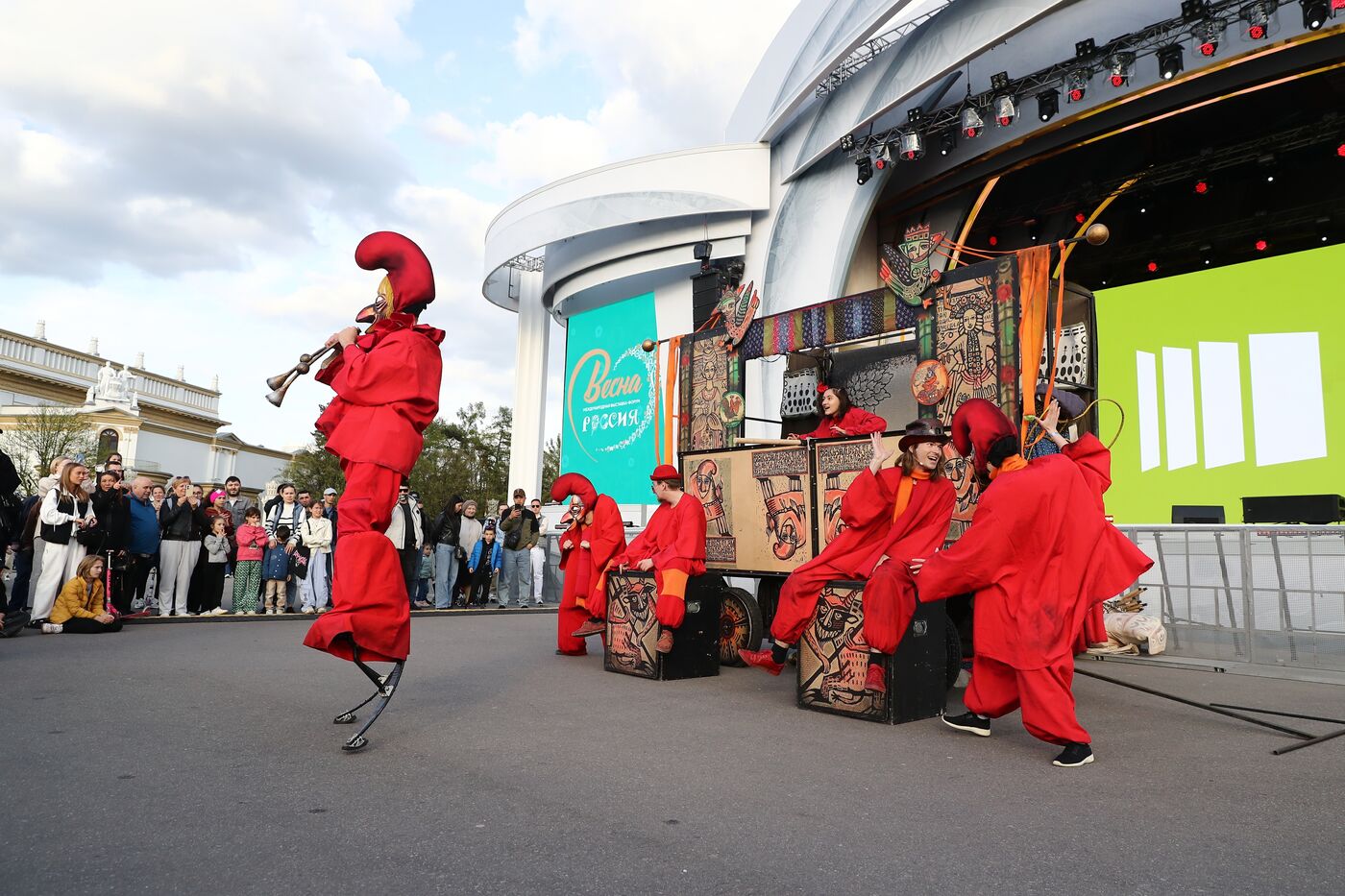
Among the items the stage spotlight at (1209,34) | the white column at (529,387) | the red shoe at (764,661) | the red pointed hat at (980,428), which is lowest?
the red shoe at (764,661)

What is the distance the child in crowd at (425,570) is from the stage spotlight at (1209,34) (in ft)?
36.2

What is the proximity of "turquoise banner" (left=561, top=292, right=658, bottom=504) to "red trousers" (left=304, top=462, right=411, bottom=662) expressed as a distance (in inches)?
493

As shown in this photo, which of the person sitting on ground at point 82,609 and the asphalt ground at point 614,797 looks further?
the person sitting on ground at point 82,609

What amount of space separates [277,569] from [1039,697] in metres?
8.96

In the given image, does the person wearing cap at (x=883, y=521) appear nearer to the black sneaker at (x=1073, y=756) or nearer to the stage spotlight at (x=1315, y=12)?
the black sneaker at (x=1073, y=756)

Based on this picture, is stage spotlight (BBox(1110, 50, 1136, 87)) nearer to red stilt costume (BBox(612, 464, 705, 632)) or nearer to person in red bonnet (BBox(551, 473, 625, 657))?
red stilt costume (BBox(612, 464, 705, 632))

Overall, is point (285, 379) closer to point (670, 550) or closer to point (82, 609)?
point (670, 550)

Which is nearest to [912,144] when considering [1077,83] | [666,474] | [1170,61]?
[1077,83]

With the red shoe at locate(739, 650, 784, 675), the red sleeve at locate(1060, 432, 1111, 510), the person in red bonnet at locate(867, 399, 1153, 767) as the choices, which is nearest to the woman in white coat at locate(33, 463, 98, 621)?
the red shoe at locate(739, 650, 784, 675)

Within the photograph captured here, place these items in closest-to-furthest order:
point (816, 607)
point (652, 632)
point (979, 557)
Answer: point (979, 557), point (816, 607), point (652, 632)

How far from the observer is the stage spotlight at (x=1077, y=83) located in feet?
34.2

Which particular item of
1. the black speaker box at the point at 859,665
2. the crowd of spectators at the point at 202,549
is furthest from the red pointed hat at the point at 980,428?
the crowd of spectators at the point at 202,549

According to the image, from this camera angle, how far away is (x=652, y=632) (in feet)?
20.1

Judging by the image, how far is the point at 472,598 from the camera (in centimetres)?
1260
